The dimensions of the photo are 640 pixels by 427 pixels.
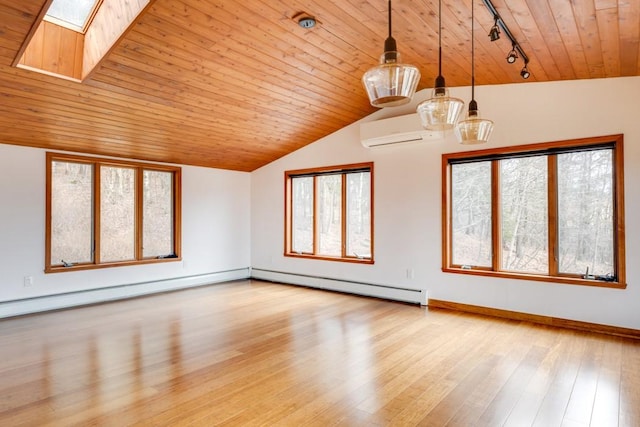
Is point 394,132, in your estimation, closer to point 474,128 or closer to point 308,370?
point 474,128

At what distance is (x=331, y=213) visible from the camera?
260 inches

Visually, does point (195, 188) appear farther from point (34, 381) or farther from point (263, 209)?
point (34, 381)

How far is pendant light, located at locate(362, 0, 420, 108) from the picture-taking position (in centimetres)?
180

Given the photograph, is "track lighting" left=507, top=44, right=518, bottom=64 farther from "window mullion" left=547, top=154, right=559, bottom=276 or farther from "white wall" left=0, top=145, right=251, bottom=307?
"white wall" left=0, top=145, right=251, bottom=307

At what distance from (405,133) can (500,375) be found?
10.7ft

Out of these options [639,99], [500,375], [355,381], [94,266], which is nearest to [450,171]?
[639,99]

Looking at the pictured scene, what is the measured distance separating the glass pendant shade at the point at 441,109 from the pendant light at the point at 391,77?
1.58 feet

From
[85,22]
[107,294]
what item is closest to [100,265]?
[107,294]

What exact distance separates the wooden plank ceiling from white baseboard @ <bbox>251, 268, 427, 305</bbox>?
2744mm

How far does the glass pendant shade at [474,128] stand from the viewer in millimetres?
2666

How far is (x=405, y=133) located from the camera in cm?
521

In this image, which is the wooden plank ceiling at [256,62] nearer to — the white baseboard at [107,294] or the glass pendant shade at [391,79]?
the glass pendant shade at [391,79]

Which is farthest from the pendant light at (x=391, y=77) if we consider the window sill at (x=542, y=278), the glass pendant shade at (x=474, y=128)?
the window sill at (x=542, y=278)

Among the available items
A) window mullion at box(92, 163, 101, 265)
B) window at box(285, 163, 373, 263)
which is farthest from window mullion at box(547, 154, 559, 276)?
window mullion at box(92, 163, 101, 265)
